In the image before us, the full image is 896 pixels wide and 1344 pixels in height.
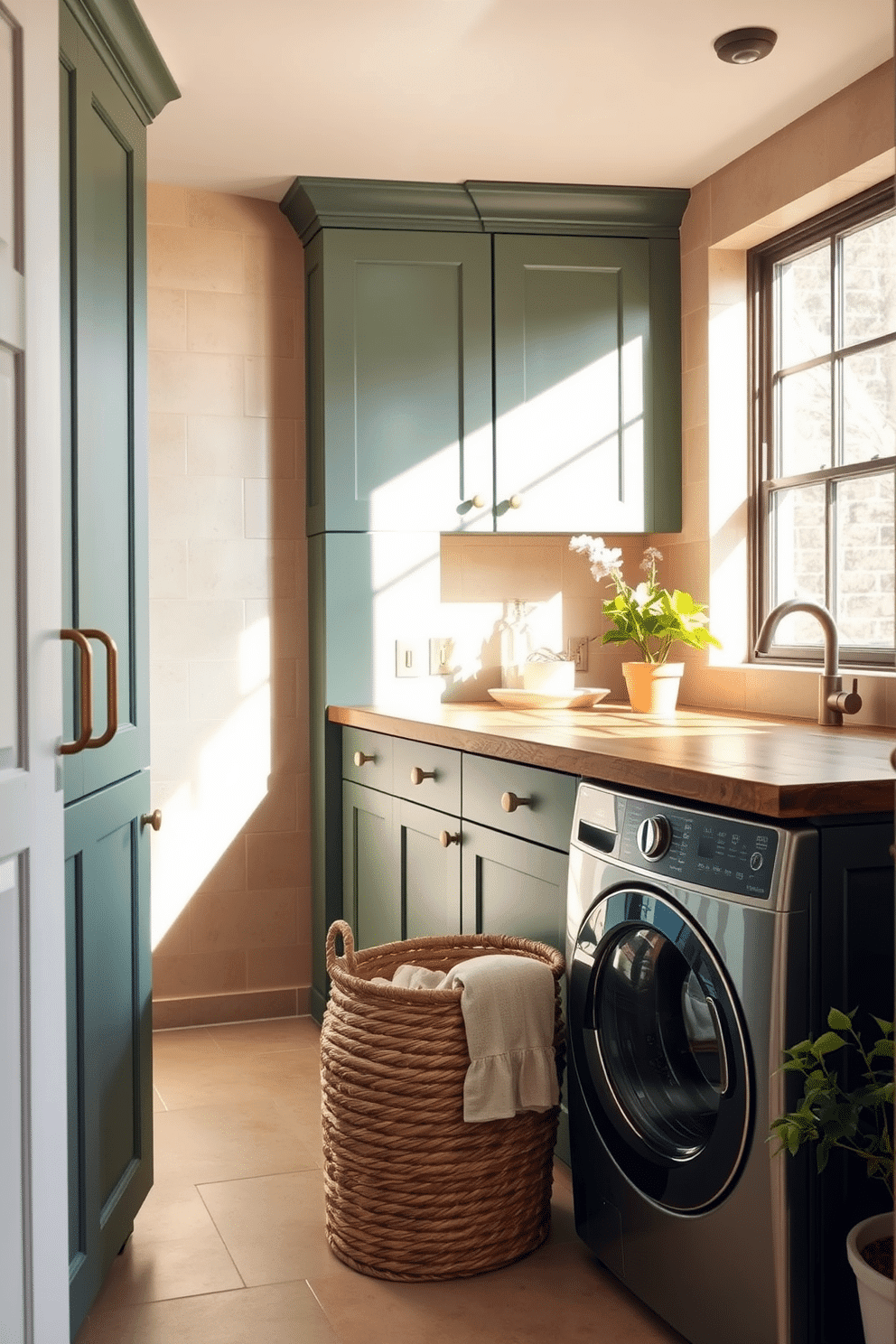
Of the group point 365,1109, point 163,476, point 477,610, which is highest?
point 163,476

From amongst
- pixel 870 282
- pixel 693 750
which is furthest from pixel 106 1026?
pixel 870 282

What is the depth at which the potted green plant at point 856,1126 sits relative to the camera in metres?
1.53

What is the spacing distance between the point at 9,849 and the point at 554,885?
1219 millimetres

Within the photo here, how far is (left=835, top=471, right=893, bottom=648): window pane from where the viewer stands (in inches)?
119

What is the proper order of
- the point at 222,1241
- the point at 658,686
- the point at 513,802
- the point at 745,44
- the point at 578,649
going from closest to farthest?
1. the point at 222,1241
2. the point at 513,802
3. the point at 745,44
4. the point at 658,686
5. the point at 578,649

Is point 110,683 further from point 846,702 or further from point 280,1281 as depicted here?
point 846,702

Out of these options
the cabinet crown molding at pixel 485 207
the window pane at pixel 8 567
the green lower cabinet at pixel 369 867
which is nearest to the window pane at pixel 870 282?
the cabinet crown molding at pixel 485 207

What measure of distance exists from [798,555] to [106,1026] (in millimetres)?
2149

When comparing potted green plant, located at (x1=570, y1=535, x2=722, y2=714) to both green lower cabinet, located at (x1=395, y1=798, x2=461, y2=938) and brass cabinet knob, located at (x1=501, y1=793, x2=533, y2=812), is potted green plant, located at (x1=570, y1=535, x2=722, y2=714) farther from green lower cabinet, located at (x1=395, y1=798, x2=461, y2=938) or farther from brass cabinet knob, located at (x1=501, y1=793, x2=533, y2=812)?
brass cabinet knob, located at (x1=501, y1=793, x2=533, y2=812)

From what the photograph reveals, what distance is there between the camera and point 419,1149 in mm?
2152

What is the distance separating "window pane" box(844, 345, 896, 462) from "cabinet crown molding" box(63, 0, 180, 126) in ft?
5.63

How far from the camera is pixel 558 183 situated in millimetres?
3584

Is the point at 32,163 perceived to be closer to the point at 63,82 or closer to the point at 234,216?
the point at 63,82

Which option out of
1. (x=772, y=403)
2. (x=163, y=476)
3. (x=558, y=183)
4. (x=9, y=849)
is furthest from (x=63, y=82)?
(x=772, y=403)
